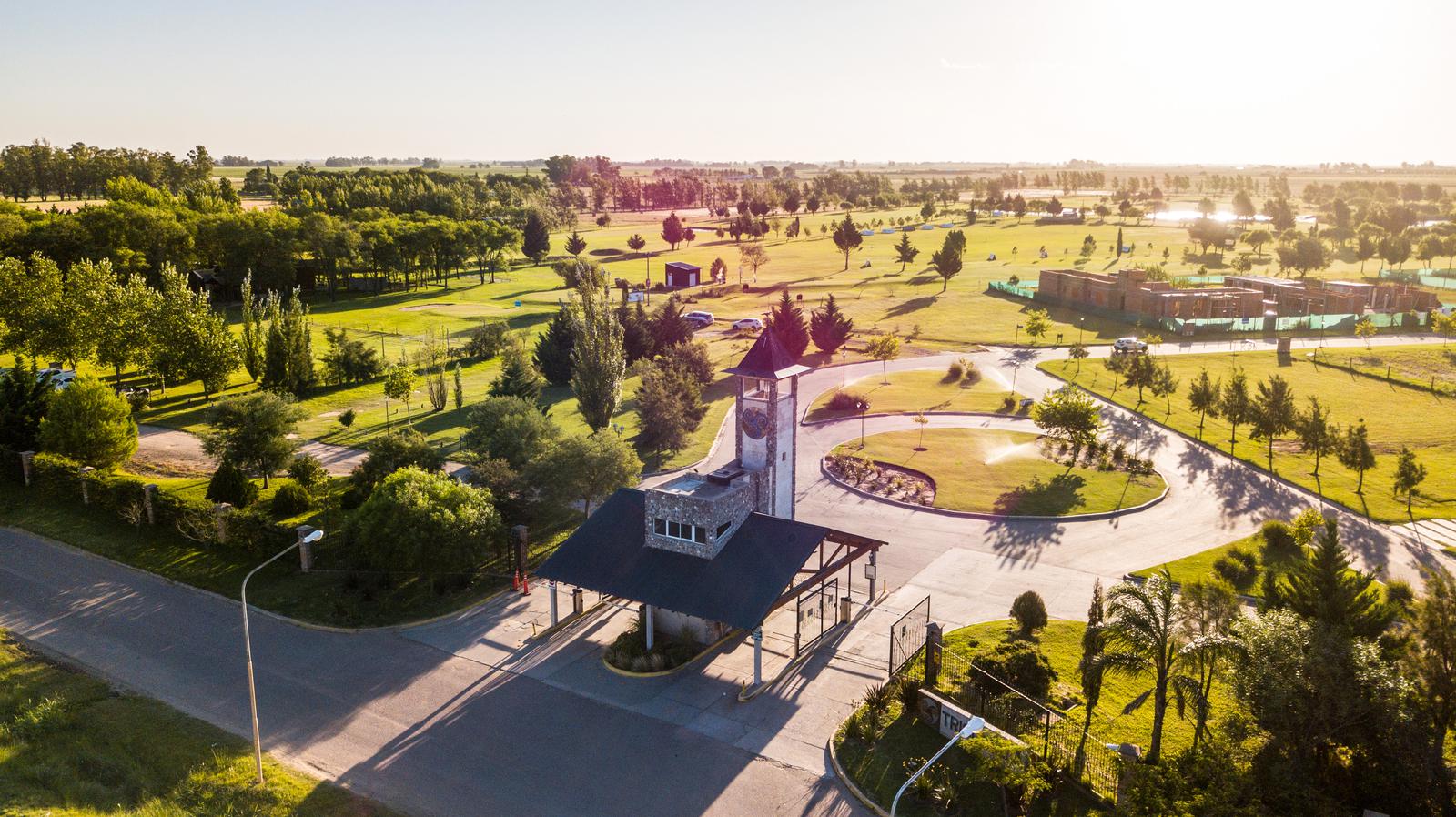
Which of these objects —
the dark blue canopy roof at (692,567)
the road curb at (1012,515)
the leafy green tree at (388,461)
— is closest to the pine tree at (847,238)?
the road curb at (1012,515)

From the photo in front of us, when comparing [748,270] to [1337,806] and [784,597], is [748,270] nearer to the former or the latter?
[784,597]

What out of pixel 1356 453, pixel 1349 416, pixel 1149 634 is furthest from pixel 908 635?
pixel 1349 416

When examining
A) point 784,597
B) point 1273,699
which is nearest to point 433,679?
point 784,597

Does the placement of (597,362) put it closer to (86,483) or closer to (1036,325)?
(86,483)

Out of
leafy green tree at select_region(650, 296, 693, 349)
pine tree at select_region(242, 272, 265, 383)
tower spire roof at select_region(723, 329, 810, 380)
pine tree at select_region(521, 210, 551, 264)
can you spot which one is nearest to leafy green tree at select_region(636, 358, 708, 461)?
leafy green tree at select_region(650, 296, 693, 349)

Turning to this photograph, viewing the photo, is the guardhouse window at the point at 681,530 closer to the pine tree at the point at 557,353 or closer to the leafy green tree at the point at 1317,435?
the leafy green tree at the point at 1317,435

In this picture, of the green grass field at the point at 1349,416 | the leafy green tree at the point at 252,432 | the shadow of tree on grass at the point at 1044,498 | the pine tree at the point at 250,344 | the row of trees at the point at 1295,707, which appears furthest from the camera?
the pine tree at the point at 250,344
